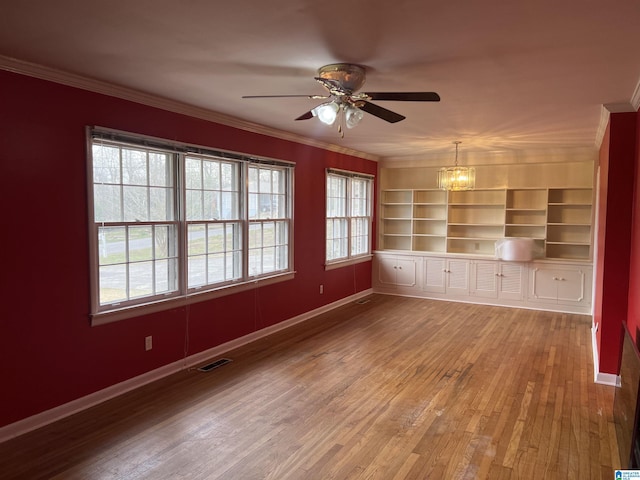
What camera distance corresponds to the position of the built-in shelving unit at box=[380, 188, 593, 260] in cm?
698

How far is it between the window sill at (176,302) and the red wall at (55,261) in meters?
0.06

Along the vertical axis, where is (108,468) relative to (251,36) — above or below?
below

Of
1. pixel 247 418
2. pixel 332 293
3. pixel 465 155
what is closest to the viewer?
pixel 247 418

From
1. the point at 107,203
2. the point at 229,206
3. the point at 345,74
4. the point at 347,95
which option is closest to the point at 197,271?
the point at 229,206

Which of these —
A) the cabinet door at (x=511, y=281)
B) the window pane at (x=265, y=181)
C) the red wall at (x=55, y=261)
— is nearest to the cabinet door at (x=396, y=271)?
the cabinet door at (x=511, y=281)

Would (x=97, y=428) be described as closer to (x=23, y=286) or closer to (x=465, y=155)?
(x=23, y=286)

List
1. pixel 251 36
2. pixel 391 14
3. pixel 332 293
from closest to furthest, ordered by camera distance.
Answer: pixel 391 14
pixel 251 36
pixel 332 293

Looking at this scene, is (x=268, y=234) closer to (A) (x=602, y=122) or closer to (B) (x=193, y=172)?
(B) (x=193, y=172)

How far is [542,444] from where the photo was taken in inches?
118

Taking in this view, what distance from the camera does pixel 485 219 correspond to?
7.64 m

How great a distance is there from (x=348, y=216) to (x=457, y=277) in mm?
2096

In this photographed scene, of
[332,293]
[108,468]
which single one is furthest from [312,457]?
[332,293]

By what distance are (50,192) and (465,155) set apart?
6183mm

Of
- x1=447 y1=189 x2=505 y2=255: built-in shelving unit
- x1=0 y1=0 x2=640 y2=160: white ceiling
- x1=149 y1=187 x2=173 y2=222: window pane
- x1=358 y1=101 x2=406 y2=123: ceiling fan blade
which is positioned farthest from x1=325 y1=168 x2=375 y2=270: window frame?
x1=358 y1=101 x2=406 y2=123: ceiling fan blade
